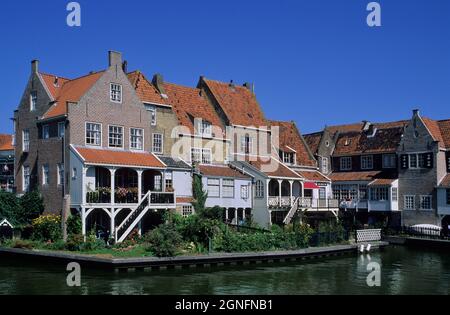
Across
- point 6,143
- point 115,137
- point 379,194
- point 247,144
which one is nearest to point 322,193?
point 379,194

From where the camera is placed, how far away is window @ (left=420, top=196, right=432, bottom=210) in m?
56.3

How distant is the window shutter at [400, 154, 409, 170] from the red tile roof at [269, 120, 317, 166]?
862 cm

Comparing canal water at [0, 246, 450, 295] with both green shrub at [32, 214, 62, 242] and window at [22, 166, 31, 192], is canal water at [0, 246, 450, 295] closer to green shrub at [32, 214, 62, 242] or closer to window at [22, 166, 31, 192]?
green shrub at [32, 214, 62, 242]

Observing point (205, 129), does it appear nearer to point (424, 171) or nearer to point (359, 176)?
point (359, 176)

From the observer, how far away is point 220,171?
4909 cm

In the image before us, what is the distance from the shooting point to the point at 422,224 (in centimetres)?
5556

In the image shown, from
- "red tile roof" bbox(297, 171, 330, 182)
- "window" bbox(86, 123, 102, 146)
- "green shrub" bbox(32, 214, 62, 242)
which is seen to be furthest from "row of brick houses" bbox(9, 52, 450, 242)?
"green shrub" bbox(32, 214, 62, 242)

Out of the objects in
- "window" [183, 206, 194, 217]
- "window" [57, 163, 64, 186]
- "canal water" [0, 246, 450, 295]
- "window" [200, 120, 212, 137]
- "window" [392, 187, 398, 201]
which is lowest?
"canal water" [0, 246, 450, 295]

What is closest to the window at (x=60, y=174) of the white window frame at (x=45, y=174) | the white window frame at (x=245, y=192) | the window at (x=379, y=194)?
the white window frame at (x=45, y=174)

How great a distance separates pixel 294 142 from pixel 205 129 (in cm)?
1331

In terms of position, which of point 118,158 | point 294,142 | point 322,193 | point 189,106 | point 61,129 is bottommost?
point 322,193

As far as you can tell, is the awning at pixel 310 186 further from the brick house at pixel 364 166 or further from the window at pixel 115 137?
the window at pixel 115 137

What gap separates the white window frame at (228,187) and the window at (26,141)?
1564cm
